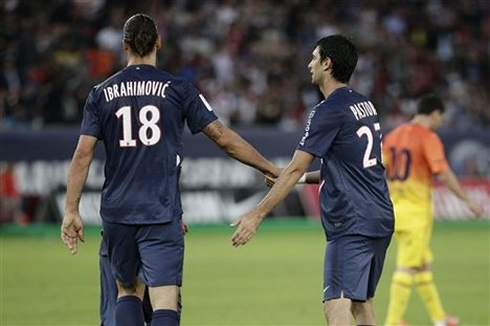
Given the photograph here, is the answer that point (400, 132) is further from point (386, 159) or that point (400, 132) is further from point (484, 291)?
point (484, 291)

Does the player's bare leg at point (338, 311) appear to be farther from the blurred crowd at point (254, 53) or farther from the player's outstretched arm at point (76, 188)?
the blurred crowd at point (254, 53)

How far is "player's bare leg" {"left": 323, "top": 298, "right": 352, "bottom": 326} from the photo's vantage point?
8516 millimetres

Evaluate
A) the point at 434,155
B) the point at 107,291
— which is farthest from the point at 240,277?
the point at 107,291

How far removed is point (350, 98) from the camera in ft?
28.6

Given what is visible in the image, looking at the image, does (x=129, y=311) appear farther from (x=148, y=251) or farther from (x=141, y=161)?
(x=141, y=161)

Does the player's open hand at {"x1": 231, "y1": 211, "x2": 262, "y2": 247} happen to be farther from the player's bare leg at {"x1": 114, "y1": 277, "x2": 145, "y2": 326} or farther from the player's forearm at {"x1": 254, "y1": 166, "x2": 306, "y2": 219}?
the player's bare leg at {"x1": 114, "y1": 277, "x2": 145, "y2": 326}

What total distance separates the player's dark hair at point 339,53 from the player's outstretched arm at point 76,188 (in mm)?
1775

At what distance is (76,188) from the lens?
857 centimetres

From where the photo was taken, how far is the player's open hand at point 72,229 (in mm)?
8500

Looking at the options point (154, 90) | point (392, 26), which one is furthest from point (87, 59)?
point (154, 90)

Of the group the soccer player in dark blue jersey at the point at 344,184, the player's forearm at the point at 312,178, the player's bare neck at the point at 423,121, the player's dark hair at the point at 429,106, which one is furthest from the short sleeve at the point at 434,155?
the soccer player in dark blue jersey at the point at 344,184

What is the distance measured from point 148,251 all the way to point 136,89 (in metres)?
1.14

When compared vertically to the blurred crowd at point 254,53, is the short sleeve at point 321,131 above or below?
below

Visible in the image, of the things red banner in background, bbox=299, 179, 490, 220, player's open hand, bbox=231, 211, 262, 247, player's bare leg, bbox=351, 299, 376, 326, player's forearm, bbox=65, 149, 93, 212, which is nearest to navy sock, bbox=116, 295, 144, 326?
player's forearm, bbox=65, 149, 93, 212
